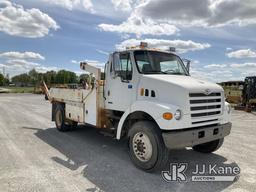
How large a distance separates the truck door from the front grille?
55.9 inches

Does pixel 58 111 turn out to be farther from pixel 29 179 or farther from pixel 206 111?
pixel 206 111

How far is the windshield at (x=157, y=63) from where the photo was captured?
5.66 metres

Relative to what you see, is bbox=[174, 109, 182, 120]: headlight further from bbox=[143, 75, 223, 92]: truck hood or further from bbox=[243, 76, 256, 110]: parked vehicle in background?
bbox=[243, 76, 256, 110]: parked vehicle in background

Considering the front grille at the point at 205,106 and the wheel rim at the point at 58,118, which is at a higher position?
the front grille at the point at 205,106

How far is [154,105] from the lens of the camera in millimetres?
4848

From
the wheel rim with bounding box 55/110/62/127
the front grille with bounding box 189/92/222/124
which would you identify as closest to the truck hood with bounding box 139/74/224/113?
the front grille with bounding box 189/92/222/124

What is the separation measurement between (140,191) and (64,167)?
1892mm

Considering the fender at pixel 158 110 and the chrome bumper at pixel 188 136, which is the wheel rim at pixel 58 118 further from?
the chrome bumper at pixel 188 136

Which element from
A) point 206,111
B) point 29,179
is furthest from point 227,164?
point 29,179

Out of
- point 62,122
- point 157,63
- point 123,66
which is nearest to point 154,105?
point 157,63

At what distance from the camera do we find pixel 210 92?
5.15 meters

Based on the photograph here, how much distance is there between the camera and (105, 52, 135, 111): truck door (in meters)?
5.75

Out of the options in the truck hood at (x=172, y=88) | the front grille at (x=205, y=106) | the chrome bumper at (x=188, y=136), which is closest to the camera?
the chrome bumper at (x=188, y=136)

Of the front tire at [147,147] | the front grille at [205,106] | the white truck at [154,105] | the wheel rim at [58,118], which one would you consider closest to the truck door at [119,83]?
the white truck at [154,105]
